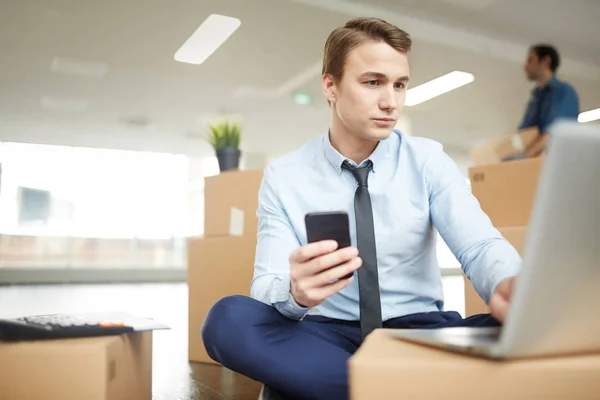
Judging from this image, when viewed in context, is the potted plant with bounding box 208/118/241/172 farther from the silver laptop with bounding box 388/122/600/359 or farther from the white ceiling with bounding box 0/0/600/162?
the white ceiling with bounding box 0/0/600/162

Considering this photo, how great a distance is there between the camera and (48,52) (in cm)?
513

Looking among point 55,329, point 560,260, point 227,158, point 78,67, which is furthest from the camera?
point 78,67

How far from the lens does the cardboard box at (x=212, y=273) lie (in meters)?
2.12

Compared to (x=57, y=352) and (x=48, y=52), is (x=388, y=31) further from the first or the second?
(x=48, y=52)

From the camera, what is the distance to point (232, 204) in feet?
7.45

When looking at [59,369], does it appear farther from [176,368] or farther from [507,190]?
[507,190]

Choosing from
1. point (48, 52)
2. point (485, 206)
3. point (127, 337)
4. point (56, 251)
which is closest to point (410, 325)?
point (127, 337)

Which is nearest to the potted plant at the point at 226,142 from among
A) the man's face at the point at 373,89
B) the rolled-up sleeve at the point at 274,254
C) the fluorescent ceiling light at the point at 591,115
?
the rolled-up sleeve at the point at 274,254

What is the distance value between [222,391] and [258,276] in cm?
69

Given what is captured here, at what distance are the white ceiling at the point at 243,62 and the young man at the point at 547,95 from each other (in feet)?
5.53

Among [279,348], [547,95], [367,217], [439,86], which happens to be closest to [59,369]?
[279,348]

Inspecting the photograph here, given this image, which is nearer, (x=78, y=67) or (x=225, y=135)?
(x=225, y=135)

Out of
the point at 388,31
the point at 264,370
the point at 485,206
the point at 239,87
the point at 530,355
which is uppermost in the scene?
the point at 239,87

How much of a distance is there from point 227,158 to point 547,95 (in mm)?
1951
